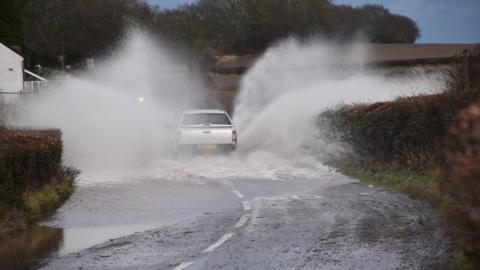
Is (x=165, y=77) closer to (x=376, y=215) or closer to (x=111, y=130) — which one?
(x=111, y=130)

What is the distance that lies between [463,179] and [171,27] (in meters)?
84.9

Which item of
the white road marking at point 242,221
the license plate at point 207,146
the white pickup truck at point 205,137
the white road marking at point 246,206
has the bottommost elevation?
the white road marking at point 246,206

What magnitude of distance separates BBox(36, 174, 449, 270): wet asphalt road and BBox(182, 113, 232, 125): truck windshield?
1025 cm

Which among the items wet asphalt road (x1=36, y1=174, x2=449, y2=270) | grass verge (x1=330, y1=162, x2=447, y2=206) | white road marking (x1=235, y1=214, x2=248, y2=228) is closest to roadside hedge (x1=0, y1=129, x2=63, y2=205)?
wet asphalt road (x1=36, y1=174, x2=449, y2=270)

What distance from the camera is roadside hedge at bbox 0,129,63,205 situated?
12.0 meters

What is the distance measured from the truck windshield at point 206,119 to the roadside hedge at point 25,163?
9.21 m

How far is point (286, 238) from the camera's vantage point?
33.5 ft

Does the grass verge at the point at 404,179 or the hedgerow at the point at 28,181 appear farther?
the grass verge at the point at 404,179

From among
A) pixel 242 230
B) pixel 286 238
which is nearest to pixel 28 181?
pixel 242 230

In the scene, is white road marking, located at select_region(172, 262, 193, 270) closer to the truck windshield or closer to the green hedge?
the green hedge

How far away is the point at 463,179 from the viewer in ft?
17.9

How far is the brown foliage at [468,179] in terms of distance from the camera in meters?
5.34

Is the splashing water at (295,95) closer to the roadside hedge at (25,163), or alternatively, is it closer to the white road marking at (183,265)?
the roadside hedge at (25,163)

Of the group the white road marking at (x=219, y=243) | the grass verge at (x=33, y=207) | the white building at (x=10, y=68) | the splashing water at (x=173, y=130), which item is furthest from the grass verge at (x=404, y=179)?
the white building at (x=10, y=68)
